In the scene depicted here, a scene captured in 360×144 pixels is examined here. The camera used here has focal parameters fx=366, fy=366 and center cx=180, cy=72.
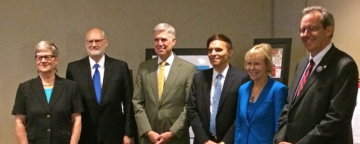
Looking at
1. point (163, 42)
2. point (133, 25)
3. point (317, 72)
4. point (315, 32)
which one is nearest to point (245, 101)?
point (317, 72)

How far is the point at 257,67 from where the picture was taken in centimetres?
245

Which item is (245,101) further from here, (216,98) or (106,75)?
(106,75)

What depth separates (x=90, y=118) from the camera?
294 centimetres

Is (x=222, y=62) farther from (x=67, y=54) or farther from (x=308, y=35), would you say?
(x=67, y=54)

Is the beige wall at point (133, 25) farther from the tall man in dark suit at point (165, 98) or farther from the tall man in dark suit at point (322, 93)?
the tall man in dark suit at point (322, 93)

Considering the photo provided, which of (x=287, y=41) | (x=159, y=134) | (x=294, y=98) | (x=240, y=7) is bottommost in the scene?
(x=159, y=134)

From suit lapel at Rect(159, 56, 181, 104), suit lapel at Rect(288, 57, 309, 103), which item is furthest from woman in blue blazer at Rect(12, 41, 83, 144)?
suit lapel at Rect(288, 57, 309, 103)

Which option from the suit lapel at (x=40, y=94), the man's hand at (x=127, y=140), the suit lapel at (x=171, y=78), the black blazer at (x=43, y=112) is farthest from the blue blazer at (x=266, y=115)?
the suit lapel at (x=40, y=94)

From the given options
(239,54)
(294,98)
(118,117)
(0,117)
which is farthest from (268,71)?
(0,117)

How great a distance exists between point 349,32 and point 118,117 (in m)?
2.10

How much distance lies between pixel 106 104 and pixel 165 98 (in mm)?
489

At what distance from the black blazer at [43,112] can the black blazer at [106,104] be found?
246mm

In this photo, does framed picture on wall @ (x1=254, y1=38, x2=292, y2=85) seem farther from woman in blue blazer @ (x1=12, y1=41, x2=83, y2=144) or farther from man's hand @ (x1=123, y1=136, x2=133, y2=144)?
woman in blue blazer @ (x1=12, y1=41, x2=83, y2=144)

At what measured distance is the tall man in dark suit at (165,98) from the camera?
2.85 metres
